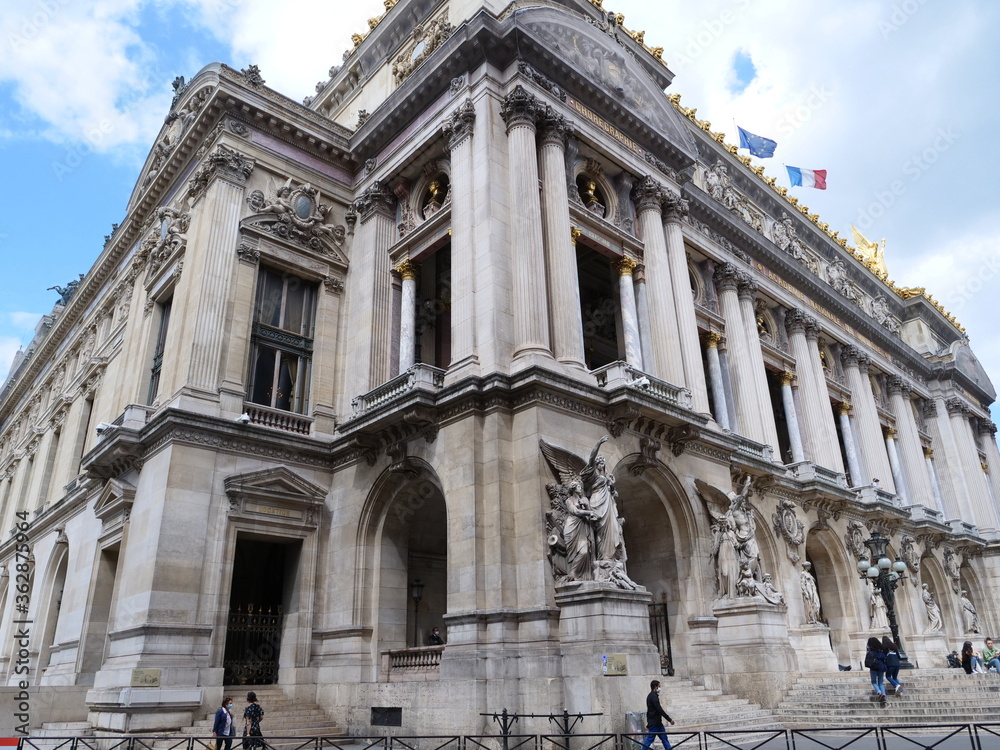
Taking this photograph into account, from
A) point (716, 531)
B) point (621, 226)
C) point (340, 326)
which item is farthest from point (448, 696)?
point (621, 226)

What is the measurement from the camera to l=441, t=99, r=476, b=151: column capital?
22.6m

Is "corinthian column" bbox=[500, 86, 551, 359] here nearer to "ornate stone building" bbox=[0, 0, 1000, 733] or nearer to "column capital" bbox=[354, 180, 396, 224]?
"ornate stone building" bbox=[0, 0, 1000, 733]

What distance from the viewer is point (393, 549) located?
21.9 m

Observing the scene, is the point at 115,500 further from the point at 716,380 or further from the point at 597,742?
the point at 716,380

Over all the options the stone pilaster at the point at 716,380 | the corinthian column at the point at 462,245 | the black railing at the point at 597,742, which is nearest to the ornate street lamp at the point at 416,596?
the black railing at the point at 597,742

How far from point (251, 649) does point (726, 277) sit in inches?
882

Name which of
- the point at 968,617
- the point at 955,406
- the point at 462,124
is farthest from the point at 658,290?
the point at 955,406

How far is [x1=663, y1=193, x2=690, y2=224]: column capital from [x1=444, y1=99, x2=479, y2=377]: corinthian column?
8.15m

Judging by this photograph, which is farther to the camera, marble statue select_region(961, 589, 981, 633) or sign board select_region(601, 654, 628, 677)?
marble statue select_region(961, 589, 981, 633)

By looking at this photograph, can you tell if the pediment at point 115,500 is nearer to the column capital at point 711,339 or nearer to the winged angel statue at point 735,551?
the winged angel statue at point 735,551

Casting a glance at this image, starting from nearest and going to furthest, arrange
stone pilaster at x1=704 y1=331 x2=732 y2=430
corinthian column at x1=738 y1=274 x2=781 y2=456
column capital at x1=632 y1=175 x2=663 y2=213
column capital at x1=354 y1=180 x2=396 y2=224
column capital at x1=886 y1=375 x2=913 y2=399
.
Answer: column capital at x1=354 y1=180 x2=396 y2=224, column capital at x1=632 y1=175 x2=663 y2=213, stone pilaster at x1=704 y1=331 x2=732 y2=430, corinthian column at x1=738 y1=274 x2=781 y2=456, column capital at x1=886 y1=375 x2=913 y2=399

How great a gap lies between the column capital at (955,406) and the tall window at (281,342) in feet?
132

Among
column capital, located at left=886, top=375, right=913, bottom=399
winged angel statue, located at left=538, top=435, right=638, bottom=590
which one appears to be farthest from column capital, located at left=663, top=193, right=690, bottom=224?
column capital, located at left=886, top=375, right=913, bottom=399

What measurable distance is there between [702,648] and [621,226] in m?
13.2
